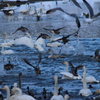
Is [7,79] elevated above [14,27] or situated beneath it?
situated beneath

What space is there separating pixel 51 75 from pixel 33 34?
8.69m

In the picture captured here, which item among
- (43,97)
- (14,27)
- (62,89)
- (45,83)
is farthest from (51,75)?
(14,27)

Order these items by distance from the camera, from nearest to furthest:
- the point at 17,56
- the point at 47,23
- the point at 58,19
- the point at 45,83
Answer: the point at 45,83 → the point at 17,56 → the point at 47,23 → the point at 58,19

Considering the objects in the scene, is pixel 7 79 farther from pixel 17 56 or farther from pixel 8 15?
pixel 8 15

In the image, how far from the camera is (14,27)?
23.6m

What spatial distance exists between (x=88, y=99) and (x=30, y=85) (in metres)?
2.04

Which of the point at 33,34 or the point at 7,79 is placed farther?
the point at 33,34

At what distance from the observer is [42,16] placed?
29.7 meters

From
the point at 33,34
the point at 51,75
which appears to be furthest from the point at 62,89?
the point at 33,34

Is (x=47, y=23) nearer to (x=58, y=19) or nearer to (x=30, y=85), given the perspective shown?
(x=58, y=19)

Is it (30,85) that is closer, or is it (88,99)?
(88,99)

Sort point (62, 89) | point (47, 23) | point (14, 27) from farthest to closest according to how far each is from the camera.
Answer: point (47, 23) < point (14, 27) < point (62, 89)

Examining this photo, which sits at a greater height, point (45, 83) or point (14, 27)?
point (14, 27)

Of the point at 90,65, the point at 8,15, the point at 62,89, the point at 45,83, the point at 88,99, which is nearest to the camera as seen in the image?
the point at 88,99
